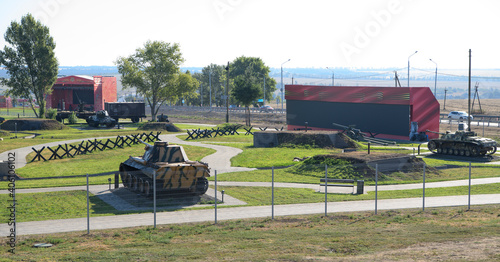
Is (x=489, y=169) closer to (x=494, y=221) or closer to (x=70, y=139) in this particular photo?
(x=494, y=221)

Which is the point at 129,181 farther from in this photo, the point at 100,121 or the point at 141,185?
the point at 100,121

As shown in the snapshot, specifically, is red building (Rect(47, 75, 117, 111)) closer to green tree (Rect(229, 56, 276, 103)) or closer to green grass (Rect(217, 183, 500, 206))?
green tree (Rect(229, 56, 276, 103))

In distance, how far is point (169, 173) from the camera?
2252cm

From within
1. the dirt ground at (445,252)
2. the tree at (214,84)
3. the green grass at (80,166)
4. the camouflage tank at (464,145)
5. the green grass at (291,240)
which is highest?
the tree at (214,84)

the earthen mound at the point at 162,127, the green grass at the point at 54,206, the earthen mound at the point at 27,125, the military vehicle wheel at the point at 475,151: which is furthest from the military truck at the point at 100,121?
the green grass at the point at 54,206

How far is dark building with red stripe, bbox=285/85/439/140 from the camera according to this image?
184 feet

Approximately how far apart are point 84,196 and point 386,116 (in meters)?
40.9

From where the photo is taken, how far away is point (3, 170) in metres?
29.9

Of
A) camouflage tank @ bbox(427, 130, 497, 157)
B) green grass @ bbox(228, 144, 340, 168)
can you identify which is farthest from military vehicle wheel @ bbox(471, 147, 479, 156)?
green grass @ bbox(228, 144, 340, 168)

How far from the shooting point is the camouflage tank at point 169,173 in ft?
74.3

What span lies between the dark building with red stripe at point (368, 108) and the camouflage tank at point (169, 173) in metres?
36.4

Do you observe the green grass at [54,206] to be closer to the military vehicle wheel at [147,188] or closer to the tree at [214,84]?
the military vehicle wheel at [147,188]

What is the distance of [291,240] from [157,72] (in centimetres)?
7124

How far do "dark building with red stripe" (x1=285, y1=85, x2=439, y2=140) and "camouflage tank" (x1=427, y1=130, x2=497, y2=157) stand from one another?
12.5 meters
